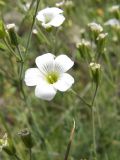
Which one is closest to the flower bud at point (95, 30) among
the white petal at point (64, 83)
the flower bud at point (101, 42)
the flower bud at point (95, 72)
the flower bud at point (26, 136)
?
the flower bud at point (101, 42)

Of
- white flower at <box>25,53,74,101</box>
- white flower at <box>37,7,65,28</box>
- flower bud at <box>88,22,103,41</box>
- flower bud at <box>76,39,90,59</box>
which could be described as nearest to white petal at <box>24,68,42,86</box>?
white flower at <box>25,53,74,101</box>

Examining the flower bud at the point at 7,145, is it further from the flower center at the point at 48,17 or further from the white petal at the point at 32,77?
the flower center at the point at 48,17

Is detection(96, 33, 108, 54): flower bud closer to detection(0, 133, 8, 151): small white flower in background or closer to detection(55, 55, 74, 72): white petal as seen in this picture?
detection(55, 55, 74, 72): white petal

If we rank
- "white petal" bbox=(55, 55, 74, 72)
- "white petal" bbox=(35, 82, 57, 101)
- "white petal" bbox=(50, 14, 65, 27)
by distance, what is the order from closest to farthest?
"white petal" bbox=(35, 82, 57, 101) < "white petal" bbox=(55, 55, 74, 72) < "white petal" bbox=(50, 14, 65, 27)

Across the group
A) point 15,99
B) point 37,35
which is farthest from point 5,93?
point 37,35

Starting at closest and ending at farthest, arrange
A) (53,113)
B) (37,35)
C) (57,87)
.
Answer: (57,87), (37,35), (53,113)

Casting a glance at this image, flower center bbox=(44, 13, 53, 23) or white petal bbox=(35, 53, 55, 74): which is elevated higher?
flower center bbox=(44, 13, 53, 23)

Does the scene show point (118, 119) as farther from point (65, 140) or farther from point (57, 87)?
point (57, 87)
